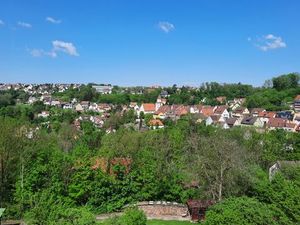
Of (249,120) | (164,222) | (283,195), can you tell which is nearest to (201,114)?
(249,120)

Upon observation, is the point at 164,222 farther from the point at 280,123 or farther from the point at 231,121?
the point at 231,121

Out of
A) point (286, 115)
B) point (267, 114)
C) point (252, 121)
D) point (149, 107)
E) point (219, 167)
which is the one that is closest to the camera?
point (219, 167)

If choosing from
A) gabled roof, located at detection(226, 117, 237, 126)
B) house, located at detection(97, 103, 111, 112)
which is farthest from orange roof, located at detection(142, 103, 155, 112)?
gabled roof, located at detection(226, 117, 237, 126)

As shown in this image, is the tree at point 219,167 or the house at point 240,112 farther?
the house at point 240,112

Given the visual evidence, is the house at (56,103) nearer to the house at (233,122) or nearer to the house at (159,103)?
the house at (159,103)

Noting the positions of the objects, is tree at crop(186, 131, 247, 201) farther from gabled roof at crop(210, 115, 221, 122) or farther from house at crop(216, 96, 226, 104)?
house at crop(216, 96, 226, 104)

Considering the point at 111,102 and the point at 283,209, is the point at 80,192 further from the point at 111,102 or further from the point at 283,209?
the point at 111,102

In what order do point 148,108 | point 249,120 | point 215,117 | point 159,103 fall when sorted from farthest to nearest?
point 159,103 < point 148,108 < point 215,117 < point 249,120

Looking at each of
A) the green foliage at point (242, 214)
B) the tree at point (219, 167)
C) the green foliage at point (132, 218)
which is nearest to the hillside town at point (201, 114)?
the tree at point (219, 167)
